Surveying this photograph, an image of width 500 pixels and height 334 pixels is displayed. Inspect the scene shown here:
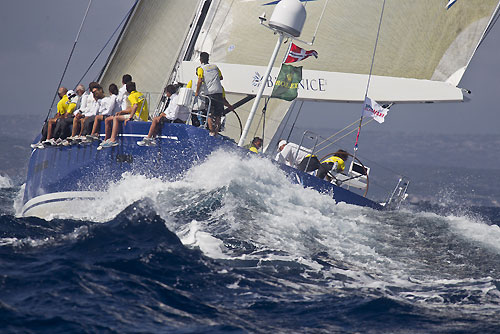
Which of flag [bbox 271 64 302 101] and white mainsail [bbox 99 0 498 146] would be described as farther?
white mainsail [bbox 99 0 498 146]

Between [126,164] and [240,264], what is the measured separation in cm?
356

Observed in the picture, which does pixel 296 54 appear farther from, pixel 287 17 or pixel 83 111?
pixel 83 111

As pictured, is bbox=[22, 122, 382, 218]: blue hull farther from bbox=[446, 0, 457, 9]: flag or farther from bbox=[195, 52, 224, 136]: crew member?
bbox=[446, 0, 457, 9]: flag

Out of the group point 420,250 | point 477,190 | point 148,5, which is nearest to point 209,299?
point 420,250

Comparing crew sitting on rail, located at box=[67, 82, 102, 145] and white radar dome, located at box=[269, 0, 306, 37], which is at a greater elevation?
white radar dome, located at box=[269, 0, 306, 37]

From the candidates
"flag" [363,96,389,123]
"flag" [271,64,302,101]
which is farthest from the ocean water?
"flag" [363,96,389,123]

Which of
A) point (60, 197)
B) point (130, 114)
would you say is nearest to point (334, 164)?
point (130, 114)

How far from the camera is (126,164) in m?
10.7

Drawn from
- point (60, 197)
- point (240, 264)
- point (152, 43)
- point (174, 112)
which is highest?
point (152, 43)

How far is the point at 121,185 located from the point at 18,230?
156cm

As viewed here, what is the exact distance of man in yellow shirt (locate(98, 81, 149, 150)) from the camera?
10.7 metres

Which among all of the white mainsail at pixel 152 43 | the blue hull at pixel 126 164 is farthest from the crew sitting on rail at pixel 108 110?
the white mainsail at pixel 152 43

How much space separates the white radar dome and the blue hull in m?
1.87

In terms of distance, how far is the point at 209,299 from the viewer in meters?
6.55
